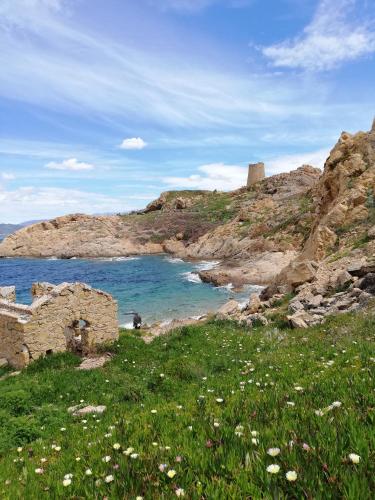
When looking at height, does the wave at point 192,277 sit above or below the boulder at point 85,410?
below

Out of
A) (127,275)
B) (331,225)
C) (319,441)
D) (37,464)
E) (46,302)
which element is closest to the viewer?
(319,441)

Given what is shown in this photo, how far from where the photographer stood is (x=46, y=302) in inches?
668

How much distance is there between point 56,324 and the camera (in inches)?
685

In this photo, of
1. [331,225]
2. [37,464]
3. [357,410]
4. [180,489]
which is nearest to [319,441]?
[357,410]

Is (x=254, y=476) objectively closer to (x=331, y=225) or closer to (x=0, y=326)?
(x=0, y=326)

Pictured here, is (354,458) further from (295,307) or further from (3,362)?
(295,307)

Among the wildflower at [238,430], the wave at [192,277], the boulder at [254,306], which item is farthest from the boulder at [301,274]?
the wave at [192,277]

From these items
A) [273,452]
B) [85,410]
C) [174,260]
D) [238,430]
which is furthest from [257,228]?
[273,452]

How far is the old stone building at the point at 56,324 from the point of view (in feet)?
54.4

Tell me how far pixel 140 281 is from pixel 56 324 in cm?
4199

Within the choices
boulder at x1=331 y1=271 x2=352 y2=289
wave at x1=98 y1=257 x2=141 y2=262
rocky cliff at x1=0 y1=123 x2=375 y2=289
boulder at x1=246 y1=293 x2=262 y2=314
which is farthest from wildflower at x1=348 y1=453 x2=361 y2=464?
wave at x1=98 y1=257 x2=141 y2=262

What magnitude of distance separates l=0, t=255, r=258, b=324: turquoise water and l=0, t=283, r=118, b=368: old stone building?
1715cm

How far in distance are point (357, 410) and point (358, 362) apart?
313cm

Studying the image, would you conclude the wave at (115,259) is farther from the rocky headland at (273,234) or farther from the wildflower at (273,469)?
the wildflower at (273,469)
